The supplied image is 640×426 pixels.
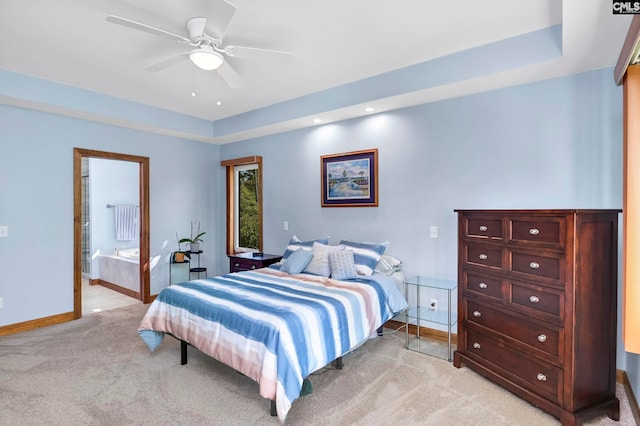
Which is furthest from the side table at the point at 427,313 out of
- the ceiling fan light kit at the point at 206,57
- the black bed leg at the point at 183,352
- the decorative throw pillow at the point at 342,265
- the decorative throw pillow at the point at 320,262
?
the ceiling fan light kit at the point at 206,57

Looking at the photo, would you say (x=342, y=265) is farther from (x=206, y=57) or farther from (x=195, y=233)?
(x=195, y=233)

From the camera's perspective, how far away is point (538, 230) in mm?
2262

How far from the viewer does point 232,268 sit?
4.88 metres

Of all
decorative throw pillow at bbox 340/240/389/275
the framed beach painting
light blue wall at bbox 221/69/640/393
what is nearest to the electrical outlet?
light blue wall at bbox 221/69/640/393

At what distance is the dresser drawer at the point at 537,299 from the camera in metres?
2.14

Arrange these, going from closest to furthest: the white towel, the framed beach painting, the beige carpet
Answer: the beige carpet, the framed beach painting, the white towel

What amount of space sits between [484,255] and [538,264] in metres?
0.42

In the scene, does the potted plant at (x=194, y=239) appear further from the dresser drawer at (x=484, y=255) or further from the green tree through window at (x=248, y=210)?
the dresser drawer at (x=484, y=255)

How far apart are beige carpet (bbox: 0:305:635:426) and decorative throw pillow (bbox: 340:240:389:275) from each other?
763mm

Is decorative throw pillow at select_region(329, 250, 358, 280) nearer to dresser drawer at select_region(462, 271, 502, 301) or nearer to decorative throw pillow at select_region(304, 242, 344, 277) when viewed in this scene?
decorative throw pillow at select_region(304, 242, 344, 277)

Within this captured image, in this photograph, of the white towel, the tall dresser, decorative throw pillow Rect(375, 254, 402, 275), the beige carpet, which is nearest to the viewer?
the tall dresser

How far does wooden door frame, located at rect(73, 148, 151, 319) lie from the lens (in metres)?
4.16

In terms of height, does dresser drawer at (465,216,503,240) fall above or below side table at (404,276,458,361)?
above

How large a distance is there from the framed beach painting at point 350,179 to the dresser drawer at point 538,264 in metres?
1.78
